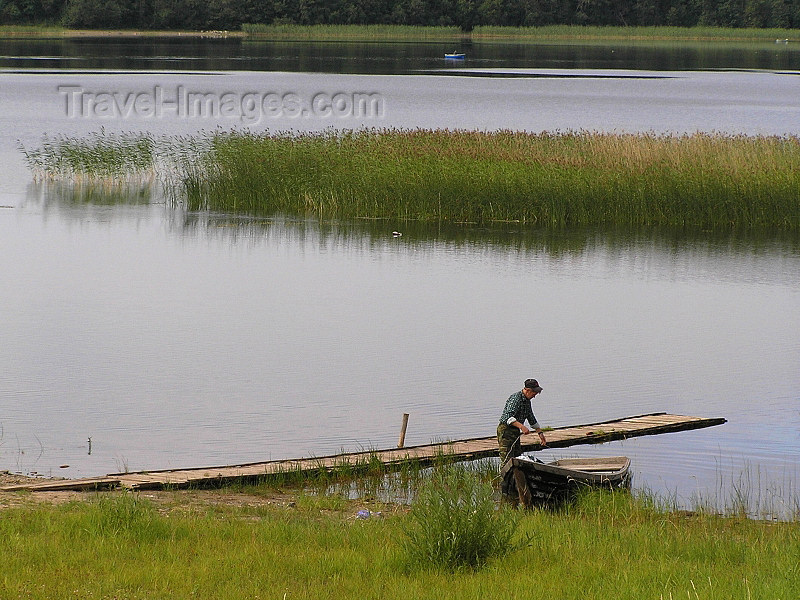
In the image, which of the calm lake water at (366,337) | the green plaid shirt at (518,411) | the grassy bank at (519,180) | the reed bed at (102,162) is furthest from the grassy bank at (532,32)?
the green plaid shirt at (518,411)

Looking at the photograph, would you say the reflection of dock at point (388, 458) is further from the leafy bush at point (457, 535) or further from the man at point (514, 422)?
the leafy bush at point (457, 535)

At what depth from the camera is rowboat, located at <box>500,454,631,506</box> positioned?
37.3 feet

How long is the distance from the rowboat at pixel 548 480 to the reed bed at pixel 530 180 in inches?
745

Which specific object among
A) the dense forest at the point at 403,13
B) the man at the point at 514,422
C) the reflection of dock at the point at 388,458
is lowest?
the reflection of dock at the point at 388,458

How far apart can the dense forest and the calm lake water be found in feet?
279

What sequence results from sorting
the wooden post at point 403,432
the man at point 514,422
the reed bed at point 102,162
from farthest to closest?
the reed bed at point 102,162
the wooden post at point 403,432
the man at point 514,422

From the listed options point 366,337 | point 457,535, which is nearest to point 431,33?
point 366,337

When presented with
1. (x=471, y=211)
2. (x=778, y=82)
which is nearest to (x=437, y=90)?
(x=778, y=82)

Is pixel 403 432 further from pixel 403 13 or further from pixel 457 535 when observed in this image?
pixel 403 13

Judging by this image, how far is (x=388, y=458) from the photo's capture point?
500 inches

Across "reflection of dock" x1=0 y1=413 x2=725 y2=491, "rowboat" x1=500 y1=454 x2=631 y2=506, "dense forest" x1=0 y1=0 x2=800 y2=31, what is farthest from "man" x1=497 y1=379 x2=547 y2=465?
"dense forest" x1=0 y1=0 x2=800 y2=31

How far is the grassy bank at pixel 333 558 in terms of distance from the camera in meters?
7.84

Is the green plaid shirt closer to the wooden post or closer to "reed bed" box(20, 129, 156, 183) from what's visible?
the wooden post

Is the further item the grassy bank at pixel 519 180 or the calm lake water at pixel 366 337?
the grassy bank at pixel 519 180
